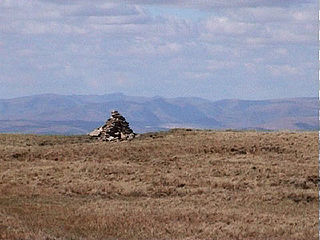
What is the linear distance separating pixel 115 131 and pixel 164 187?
102ft

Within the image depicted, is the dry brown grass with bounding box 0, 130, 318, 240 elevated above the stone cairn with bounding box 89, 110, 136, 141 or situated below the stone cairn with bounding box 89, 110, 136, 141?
below

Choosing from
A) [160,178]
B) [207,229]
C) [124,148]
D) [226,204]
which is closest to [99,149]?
[124,148]

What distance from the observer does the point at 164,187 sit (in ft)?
138

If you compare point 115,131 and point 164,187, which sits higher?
point 115,131

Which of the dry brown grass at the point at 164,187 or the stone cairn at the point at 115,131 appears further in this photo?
the stone cairn at the point at 115,131

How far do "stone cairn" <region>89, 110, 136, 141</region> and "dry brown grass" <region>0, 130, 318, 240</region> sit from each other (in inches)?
77.3

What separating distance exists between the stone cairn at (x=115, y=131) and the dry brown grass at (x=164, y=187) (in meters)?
1.96

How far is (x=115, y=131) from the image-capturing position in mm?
72375

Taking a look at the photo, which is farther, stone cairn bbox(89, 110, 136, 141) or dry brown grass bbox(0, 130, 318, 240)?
stone cairn bbox(89, 110, 136, 141)

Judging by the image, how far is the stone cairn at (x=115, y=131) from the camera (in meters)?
71.0

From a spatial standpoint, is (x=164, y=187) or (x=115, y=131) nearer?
(x=164, y=187)

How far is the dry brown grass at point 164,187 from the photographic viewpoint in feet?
89.1

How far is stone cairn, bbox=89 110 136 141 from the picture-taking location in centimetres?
7103

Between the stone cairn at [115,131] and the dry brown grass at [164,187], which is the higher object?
the stone cairn at [115,131]
